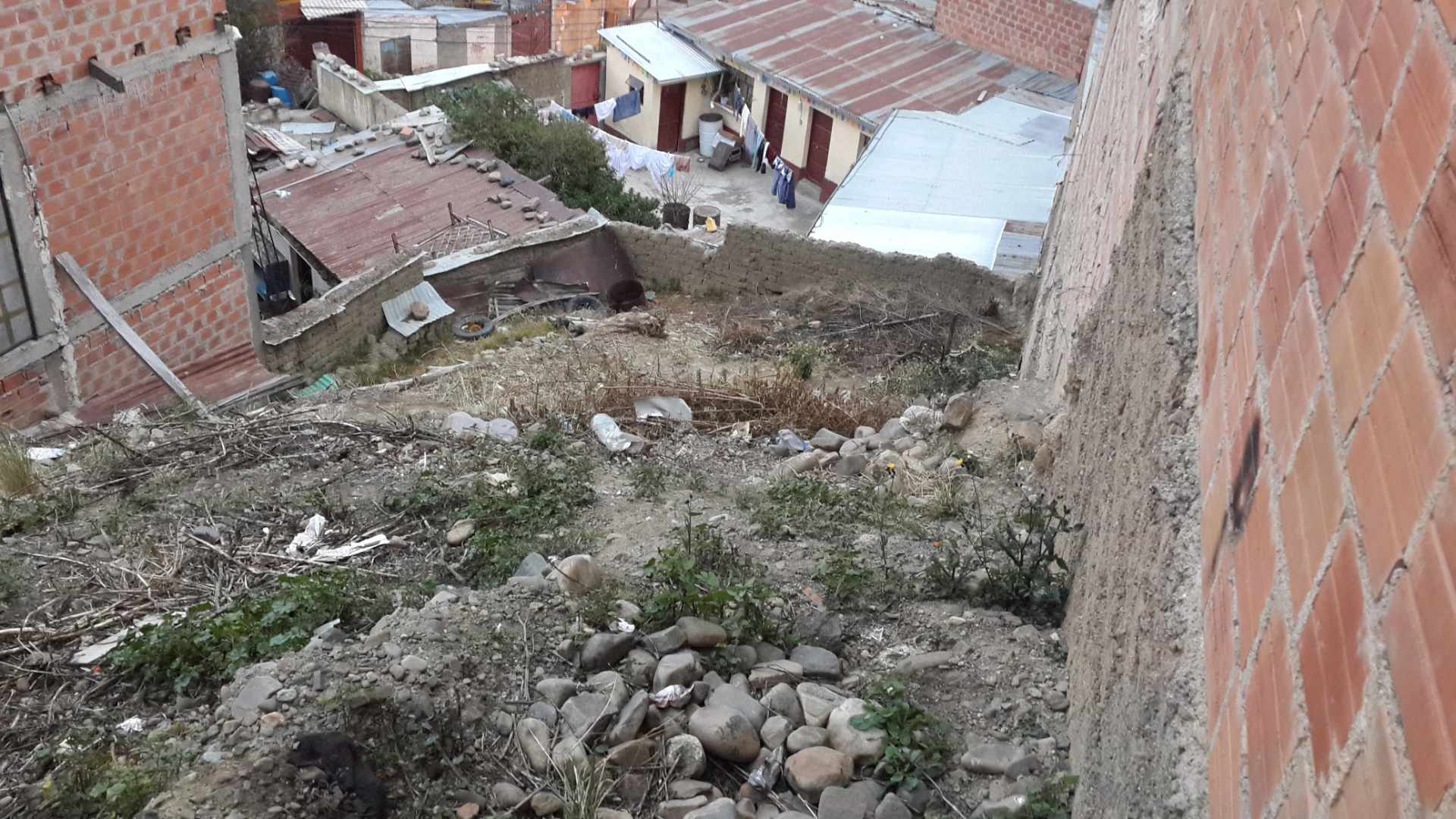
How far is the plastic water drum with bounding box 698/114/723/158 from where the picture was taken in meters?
22.0

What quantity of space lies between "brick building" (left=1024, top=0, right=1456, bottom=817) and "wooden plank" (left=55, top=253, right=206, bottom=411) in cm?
653

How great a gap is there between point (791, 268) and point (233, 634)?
8.18 m

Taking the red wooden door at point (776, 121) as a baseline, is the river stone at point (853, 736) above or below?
above

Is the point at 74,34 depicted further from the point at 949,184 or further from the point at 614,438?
the point at 949,184

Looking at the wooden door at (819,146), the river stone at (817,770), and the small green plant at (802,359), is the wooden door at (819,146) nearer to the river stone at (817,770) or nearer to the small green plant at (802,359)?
the small green plant at (802,359)

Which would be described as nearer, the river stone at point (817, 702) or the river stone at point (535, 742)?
the river stone at point (535, 742)

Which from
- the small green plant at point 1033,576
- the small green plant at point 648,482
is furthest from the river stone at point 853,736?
the small green plant at point 648,482

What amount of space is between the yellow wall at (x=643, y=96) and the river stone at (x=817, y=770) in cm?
2003

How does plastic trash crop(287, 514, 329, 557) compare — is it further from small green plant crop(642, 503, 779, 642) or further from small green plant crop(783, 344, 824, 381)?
small green plant crop(783, 344, 824, 381)

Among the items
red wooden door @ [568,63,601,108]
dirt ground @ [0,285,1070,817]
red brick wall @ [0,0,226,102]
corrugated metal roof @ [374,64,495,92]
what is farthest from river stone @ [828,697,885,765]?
red wooden door @ [568,63,601,108]

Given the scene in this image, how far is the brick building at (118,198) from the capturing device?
6816 millimetres

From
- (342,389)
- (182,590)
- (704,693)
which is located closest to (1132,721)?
(704,693)

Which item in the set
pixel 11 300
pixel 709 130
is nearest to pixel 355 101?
pixel 709 130

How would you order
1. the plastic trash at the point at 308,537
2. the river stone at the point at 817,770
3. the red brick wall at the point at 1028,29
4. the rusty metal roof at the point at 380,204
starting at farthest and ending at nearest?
the red brick wall at the point at 1028,29 → the rusty metal roof at the point at 380,204 → the plastic trash at the point at 308,537 → the river stone at the point at 817,770
